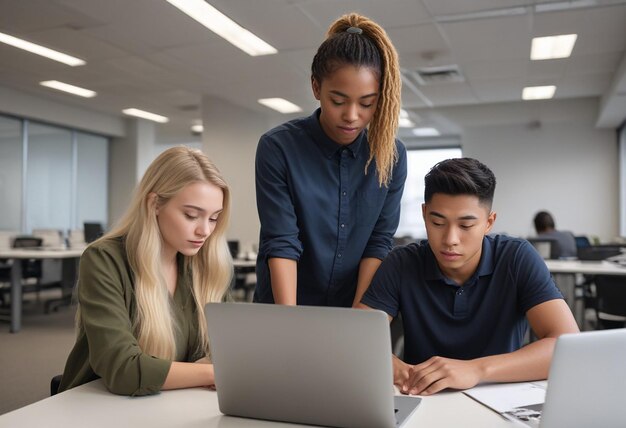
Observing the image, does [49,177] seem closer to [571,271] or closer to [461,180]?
[571,271]

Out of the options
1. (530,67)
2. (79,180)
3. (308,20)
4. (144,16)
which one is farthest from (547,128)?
(79,180)

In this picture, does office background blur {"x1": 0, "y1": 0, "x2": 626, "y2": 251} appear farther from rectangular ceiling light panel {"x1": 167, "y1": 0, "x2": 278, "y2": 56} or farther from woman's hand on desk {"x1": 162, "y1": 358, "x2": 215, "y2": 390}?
woman's hand on desk {"x1": 162, "y1": 358, "x2": 215, "y2": 390}

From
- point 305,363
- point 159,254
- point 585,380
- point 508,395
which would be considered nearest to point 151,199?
point 159,254

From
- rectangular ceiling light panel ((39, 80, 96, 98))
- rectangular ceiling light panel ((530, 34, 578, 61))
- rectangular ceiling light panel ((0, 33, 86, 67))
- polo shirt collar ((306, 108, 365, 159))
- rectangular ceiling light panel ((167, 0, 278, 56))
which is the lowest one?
polo shirt collar ((306, 108, 365, 159))

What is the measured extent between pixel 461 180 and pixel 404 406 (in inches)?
23.3

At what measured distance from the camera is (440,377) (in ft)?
3.71

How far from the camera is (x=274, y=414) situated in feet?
3.16

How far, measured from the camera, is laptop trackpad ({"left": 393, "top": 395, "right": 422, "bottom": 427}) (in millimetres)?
971

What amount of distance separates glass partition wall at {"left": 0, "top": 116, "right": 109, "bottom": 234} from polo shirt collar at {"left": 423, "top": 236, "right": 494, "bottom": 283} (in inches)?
315

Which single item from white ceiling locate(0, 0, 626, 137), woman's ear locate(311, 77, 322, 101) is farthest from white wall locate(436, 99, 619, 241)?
woman's ear locate(311, 77, 322, 101)

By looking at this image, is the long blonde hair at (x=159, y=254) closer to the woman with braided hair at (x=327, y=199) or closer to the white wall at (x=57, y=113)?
the woman with braided hair at (x=327, y=199)

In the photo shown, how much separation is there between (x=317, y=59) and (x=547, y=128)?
9081mm

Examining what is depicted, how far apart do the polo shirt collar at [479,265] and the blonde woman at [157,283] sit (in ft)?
1.78

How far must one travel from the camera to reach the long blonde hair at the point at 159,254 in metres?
1.33
